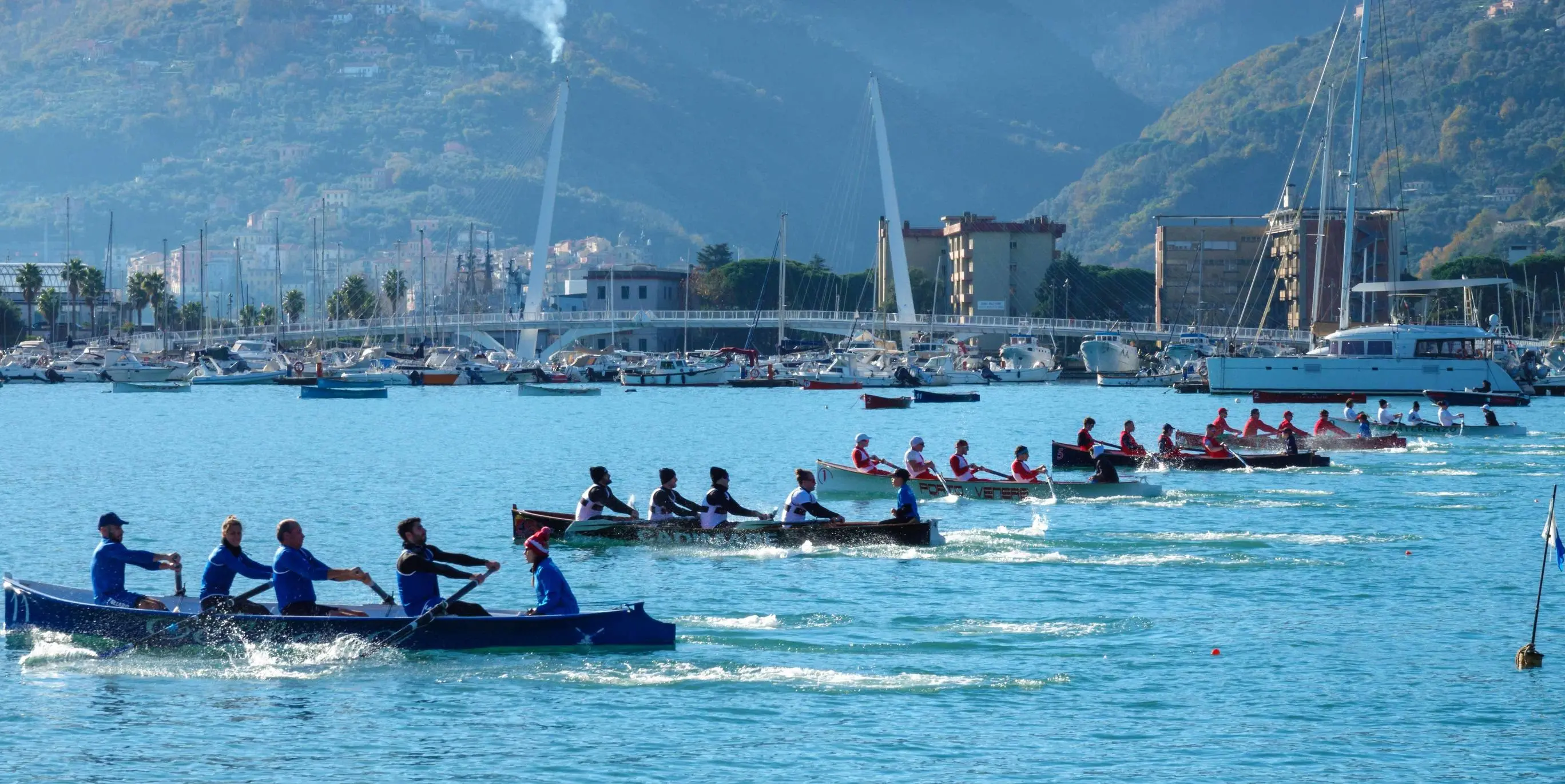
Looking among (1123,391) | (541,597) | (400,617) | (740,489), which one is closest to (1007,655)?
(541,597)

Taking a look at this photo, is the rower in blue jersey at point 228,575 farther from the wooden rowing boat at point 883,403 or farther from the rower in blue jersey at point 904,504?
the wooden rowing boat at point 883,403

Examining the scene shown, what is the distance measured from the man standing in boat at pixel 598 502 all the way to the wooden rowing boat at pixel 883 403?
79.5 m

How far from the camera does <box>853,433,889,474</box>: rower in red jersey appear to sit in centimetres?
4888

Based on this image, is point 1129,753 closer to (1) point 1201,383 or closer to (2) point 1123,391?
(1) point 1201,383

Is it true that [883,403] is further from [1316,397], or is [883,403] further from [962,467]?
[962,467]

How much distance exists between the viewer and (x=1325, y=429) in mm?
69000

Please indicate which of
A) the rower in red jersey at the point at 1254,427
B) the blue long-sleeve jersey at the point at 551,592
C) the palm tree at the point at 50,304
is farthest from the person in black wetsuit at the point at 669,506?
the palm tree at the point at 50,304

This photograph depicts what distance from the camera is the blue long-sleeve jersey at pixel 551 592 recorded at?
27.1 meters

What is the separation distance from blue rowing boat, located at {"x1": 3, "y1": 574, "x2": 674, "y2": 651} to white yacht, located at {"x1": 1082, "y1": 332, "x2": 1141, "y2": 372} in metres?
147

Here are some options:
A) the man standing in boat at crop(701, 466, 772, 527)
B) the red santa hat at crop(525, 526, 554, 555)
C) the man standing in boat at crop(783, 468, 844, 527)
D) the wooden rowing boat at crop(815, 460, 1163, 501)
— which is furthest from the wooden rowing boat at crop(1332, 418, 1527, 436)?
the red santa hat at crop(525, 526, 554, 555)

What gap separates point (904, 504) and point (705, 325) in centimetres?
15177

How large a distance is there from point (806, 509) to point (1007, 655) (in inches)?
390

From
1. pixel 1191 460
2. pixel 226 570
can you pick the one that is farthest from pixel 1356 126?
pixel 226 570

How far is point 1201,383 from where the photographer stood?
A: 136750mm
